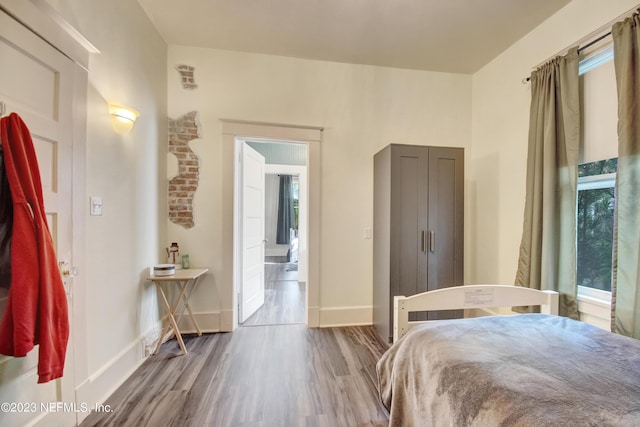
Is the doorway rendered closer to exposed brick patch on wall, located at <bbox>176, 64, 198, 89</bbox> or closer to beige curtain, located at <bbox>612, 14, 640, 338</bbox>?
exposed brick patch on wall, located at <bbox>176, 64, 198, 89</bbox>

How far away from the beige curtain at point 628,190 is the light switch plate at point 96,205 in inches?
132

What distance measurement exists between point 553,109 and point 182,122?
3.38 metres

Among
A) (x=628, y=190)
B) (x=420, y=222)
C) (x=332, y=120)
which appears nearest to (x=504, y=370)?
(x=628, y=190)

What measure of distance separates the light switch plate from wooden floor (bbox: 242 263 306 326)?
184 cm

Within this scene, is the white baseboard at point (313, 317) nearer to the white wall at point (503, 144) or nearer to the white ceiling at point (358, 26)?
the white wall at point (503, 144)

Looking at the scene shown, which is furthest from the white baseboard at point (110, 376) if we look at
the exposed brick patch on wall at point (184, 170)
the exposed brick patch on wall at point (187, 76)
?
the exposed brick patch on wall at point (187, 76)

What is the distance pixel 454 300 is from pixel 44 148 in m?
2.33

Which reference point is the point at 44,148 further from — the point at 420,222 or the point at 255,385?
the point at 420,222

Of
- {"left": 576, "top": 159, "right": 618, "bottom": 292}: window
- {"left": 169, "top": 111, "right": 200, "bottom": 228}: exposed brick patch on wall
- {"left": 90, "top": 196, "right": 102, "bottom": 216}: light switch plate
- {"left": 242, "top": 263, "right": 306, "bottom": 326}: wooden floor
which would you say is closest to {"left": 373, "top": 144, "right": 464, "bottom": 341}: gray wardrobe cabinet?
{"left": 576, "top": 159, "right": 618, "bottom": 292}: window

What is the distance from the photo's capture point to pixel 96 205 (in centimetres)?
158

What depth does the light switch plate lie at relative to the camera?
5.09 ft

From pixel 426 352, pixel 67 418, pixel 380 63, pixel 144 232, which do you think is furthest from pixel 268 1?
pixel 67 418

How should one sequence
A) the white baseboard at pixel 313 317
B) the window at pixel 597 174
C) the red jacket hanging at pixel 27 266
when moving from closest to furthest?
the red jacket hanging at pixel 27 266, the window at pixel 597 174, the white baseboard at pixel 313 317

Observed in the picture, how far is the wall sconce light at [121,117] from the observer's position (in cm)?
173
